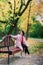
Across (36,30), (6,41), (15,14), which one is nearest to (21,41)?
(6,41)

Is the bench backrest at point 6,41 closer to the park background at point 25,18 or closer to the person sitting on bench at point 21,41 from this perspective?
the person sitting on bench at point 21,41

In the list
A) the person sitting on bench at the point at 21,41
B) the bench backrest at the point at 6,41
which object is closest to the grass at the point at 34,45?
the person sitting on bench at the point at 21,41

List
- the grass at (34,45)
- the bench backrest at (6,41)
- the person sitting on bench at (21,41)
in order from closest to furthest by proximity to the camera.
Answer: the bench backrest at (6,41) → the person sitting on bench at (21,41) → the grass at (34,45)

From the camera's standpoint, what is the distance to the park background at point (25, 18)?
221 inches

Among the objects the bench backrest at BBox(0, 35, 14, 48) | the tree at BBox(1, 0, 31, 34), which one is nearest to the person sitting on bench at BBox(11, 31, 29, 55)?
the bench backrest at BBox(0, 35, 14, 48)

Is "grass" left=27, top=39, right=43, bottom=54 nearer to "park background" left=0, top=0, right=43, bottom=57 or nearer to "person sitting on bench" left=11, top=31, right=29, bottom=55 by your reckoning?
"park background" left=0, top=0, right=43, bottom=57

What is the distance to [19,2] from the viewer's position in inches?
227

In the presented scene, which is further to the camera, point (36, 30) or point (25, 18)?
point (36, 30)

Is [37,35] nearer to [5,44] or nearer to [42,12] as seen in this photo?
[42,12]

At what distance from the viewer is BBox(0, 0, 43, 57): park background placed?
221 inches

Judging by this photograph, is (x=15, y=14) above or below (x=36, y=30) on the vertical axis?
above

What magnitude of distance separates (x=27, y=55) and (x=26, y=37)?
1.44ft

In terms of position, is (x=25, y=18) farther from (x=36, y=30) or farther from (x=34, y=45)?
(x=34, y=45)

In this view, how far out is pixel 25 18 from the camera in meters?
5.64
